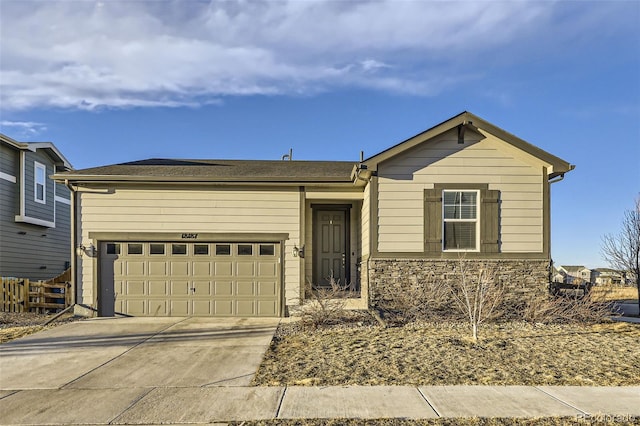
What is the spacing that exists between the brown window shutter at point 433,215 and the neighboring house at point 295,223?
24mm

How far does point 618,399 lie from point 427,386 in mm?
2282

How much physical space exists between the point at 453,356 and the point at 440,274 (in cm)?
379

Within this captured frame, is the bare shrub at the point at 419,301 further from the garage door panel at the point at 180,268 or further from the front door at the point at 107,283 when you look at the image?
the front door at the point at 107,283

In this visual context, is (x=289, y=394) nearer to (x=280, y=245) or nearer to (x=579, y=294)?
Answer: (x=280, y=245)

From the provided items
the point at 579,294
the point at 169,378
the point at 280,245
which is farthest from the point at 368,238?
the point at 169,378

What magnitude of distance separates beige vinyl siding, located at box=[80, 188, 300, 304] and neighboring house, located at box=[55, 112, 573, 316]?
26 millimetres

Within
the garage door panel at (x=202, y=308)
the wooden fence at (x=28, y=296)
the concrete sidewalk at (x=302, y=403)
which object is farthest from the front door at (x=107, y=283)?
the concrete sidewalk at (x=302, y=403)

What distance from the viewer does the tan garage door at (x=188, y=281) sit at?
42.1 feet

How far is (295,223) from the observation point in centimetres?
1303

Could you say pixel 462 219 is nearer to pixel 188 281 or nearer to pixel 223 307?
pixel 223 307

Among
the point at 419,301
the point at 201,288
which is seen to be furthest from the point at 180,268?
the point at 419,301

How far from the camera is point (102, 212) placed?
42.4 feet

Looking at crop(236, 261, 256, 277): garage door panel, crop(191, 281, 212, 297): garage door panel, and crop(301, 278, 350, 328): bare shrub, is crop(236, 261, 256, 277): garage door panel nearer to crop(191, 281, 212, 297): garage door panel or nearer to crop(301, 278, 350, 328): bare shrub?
crop(191, 281, 212, 297): garage door panel

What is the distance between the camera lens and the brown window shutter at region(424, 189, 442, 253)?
11.9m
